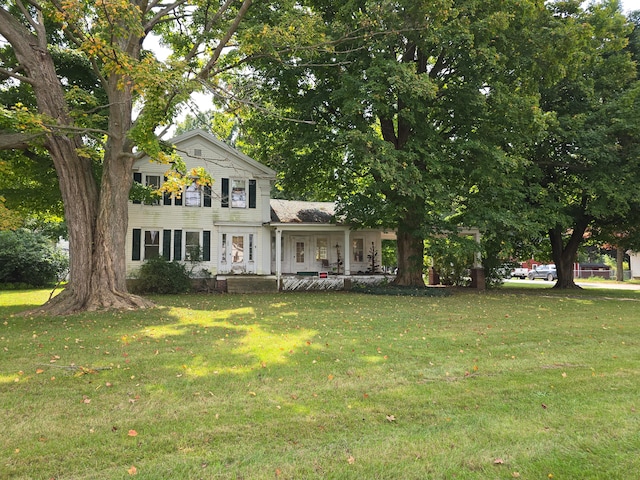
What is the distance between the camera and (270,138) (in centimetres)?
2122

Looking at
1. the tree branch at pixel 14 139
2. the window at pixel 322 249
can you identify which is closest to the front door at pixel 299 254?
the window at pixel 322 249

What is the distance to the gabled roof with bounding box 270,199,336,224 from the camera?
23.2m

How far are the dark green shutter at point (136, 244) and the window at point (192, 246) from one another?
2110 millimetres

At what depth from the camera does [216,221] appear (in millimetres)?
21438

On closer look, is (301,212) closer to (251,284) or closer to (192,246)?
(251,284)

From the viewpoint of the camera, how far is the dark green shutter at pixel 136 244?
792 inches

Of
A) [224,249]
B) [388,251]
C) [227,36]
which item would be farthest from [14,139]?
[388,251]

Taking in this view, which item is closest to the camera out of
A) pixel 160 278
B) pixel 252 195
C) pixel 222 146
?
pixel 160 278

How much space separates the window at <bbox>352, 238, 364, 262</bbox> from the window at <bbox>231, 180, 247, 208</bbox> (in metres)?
7.22

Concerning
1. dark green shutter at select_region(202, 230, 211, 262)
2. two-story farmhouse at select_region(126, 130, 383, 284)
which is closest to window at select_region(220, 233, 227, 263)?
two-story farmhouse at select_region(126, 130, 383, 284)

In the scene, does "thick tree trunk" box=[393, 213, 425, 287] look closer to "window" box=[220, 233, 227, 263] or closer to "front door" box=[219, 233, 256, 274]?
"front door" box=[219, 233, 256, 274]

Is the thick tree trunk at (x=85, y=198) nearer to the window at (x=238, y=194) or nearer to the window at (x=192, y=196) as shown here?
the window at (x=192, y=196)

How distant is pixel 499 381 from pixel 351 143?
11550 millimetres

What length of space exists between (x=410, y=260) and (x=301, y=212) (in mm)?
7938
